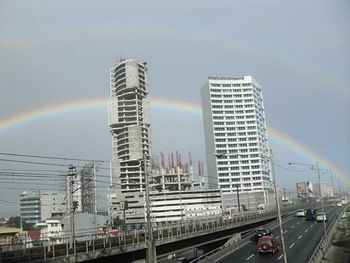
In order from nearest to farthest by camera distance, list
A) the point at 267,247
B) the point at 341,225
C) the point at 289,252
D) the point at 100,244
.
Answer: the point at 100,244, the point at 289,252, the point at 267,247, the point at 341,225

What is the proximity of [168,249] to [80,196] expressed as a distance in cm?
11837

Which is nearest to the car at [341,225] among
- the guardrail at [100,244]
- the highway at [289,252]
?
the highway at [289,252]

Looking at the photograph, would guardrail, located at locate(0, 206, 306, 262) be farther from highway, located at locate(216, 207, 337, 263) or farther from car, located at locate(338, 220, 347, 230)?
car, located at locate(338, 220, 347, 230)

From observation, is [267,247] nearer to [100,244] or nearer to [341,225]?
[100,244]

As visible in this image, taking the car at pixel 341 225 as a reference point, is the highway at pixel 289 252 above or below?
below

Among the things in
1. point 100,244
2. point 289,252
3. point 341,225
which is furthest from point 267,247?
point 341,225

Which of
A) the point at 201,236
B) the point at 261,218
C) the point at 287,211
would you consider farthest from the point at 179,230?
the point at 287,211

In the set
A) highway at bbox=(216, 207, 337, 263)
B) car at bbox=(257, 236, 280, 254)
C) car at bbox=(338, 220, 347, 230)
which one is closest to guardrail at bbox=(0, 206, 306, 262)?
highway at bbox=(216, 207, 337, 263)

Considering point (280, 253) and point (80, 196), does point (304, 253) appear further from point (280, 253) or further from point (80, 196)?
point (80, 196)

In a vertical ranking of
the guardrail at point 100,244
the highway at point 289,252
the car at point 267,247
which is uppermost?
the guardrail at point 100,244

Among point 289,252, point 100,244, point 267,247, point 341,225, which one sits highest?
point 100,244

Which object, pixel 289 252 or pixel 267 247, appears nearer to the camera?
pixel 289 252

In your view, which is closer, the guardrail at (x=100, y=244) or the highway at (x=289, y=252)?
the guardrail at (x=100, y=244)

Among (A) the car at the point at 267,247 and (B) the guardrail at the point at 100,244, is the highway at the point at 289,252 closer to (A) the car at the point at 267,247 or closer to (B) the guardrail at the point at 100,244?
(A) the car at the point at 267,247
